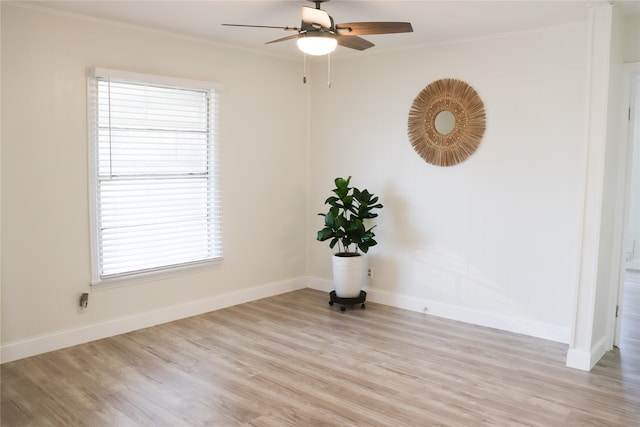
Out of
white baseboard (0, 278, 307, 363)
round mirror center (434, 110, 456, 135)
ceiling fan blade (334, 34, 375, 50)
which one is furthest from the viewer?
round mirror center (434, 110, 456, 135)

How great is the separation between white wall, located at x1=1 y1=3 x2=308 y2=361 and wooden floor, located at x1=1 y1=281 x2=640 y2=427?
0.87ft

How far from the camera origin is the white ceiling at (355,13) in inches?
140

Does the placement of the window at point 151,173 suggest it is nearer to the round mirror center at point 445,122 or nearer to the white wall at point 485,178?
the white wall at point 485,178

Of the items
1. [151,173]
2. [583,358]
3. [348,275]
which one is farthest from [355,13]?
[583,358]

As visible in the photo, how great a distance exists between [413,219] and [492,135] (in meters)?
1.06

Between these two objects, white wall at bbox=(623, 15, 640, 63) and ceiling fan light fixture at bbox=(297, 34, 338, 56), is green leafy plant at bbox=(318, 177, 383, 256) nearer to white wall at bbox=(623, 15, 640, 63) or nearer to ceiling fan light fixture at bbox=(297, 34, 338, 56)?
ceiling fan light fixture at bbox=(297, 34, 338, 56)

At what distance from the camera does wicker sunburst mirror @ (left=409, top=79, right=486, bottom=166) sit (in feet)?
14.9

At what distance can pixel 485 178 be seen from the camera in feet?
14.8

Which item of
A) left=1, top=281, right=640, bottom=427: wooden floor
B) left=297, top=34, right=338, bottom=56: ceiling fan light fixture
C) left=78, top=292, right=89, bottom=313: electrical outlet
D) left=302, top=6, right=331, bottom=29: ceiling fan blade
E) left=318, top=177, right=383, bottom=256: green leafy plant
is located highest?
left=302, top=6, right=331, bottom=29: ceiling fan blade

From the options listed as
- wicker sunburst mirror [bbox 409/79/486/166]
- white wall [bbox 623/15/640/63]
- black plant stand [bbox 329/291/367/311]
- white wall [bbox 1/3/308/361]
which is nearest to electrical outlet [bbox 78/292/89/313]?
white wall [bbox 1/3/308/361]

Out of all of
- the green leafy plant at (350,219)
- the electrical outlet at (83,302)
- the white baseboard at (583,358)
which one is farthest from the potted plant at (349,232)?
the electrical outlet at (83,302)

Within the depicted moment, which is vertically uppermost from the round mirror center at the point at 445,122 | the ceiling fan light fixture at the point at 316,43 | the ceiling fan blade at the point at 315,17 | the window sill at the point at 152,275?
the ceiling fan blade at the point at 315,17

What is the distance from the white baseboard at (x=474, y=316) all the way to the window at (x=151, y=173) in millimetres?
1720

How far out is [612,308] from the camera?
4.02m
